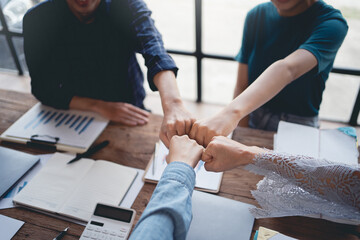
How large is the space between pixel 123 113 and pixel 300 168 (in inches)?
35.2

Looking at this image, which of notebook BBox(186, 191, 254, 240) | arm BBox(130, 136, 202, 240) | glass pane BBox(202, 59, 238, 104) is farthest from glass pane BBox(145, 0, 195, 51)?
arm BBox(130, 136, 202, 240)

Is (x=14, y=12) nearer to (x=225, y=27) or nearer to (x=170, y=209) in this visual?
(x=225, y=27)

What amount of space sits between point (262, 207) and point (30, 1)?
9.19 feet

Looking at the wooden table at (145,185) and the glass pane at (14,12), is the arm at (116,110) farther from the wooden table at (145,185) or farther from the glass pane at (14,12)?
the glass pane at (14,12)

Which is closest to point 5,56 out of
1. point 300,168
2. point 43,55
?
Answer: point 43,55

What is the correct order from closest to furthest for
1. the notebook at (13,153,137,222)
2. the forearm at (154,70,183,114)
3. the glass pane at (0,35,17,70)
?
the notebook at (13,153,137,222)
the forearm at (154,70,183,114)
the glass pane at (0,35,17,70)

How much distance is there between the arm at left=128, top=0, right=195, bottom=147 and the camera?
44.9 inches

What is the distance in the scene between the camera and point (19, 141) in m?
1.30

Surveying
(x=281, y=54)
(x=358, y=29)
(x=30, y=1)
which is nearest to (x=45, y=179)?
(x=281, y=54)

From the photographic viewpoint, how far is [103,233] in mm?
899

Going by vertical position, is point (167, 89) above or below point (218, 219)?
above

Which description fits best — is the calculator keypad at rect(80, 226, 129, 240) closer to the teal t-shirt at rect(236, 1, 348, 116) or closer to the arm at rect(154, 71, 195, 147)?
the arm at rect(154, 71, 195, 147)

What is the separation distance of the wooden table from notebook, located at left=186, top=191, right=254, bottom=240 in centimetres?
4

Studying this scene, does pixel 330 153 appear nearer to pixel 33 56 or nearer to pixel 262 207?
pixel 262 207
